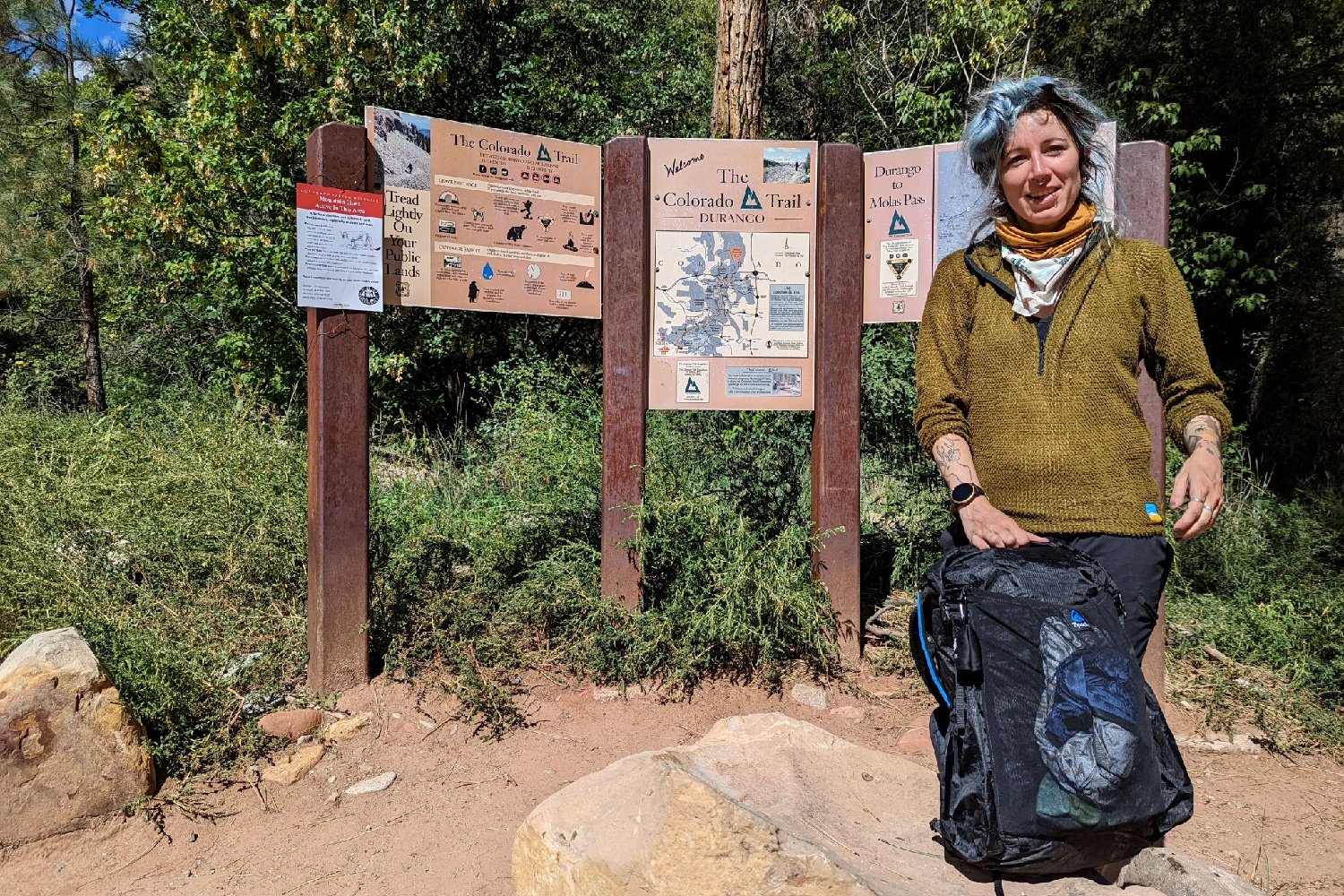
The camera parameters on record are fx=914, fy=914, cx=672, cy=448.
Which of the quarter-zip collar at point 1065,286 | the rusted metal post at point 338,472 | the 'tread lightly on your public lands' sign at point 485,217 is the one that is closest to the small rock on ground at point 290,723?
the rusted metal post at point 338,472

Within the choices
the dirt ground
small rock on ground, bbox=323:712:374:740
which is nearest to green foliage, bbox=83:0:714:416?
small rock on ground, bbox=323:712:374:740

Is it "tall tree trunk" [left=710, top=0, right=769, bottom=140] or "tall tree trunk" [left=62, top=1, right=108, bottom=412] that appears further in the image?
"tall tree trunk" [left=62, top=1, right=108, bottom=412]

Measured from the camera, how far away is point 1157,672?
12.6ft

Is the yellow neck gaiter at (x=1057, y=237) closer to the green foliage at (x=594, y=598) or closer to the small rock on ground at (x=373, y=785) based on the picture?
the green foliage at (x=594, y=598)

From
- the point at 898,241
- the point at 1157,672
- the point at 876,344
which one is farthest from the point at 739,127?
the point at 1157,672

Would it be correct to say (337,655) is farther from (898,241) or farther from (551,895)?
(898,241)

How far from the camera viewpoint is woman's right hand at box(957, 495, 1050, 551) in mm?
1964

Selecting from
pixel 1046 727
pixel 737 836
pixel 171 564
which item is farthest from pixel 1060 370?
pixel 171 564

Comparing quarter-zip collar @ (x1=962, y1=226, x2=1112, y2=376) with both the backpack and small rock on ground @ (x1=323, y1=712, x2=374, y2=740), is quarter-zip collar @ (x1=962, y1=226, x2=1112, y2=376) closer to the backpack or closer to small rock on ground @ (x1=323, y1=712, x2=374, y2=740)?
the backpack

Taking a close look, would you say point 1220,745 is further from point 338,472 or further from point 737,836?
point 338,472

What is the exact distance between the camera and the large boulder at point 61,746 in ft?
9.59

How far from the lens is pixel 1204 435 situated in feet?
6.31

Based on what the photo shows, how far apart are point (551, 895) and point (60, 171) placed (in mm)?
12057

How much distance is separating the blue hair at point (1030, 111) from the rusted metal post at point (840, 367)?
1.94 m
